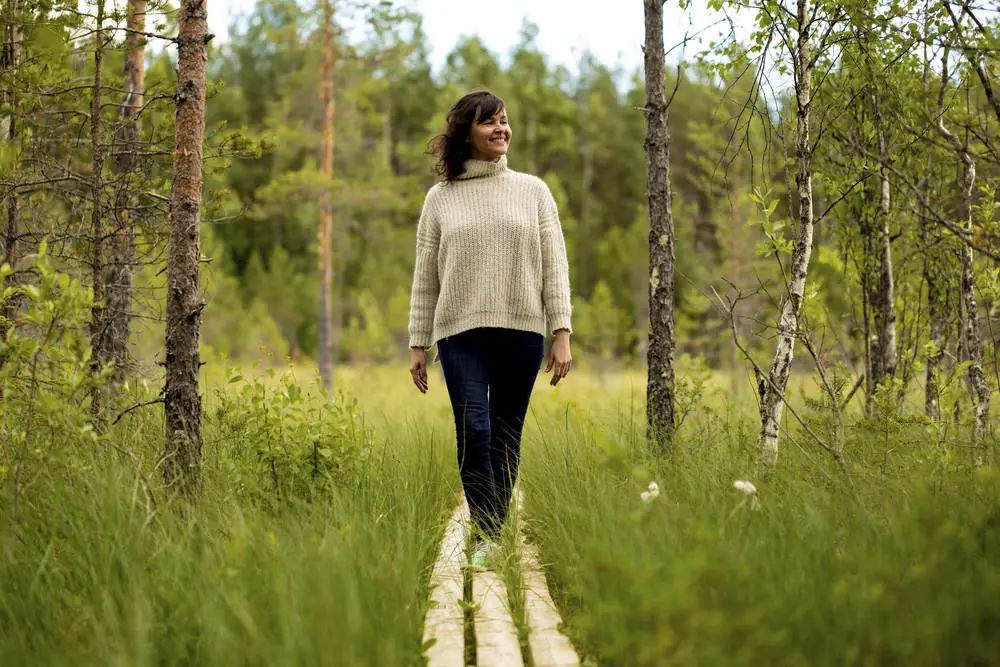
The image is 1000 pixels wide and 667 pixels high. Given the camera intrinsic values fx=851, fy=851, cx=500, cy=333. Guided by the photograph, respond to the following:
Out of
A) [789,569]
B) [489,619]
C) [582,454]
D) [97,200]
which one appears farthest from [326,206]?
[789,569]

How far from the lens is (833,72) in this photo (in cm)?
616

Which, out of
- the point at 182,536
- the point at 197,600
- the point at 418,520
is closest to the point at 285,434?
the point at 418,520

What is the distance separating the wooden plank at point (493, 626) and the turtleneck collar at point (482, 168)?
1.98m

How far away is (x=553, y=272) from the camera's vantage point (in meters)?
4.34

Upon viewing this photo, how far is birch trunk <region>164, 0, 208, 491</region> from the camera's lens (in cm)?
399

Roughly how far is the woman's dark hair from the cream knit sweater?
0.20 ft

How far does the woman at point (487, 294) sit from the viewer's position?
4176mm

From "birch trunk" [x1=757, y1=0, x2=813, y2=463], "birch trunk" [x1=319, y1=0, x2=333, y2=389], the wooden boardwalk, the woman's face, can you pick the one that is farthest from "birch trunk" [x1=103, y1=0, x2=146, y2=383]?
"birch trunk" [x1=319, y1=0, x2=333, y2=389]

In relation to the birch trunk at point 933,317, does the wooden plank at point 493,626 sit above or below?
below

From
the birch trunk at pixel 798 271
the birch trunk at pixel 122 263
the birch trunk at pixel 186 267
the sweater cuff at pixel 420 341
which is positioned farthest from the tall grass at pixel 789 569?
the birch trunk at pixel 122 263

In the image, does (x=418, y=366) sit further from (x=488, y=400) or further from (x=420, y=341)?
(x=488, y=400)

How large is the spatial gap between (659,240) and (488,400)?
155 centimetres

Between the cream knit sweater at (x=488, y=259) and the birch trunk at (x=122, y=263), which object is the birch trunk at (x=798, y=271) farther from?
the birch trunk at (x=122, y=263)

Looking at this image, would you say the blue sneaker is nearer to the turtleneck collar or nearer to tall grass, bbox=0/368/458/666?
tall grass, bbox=0/368/458/666
